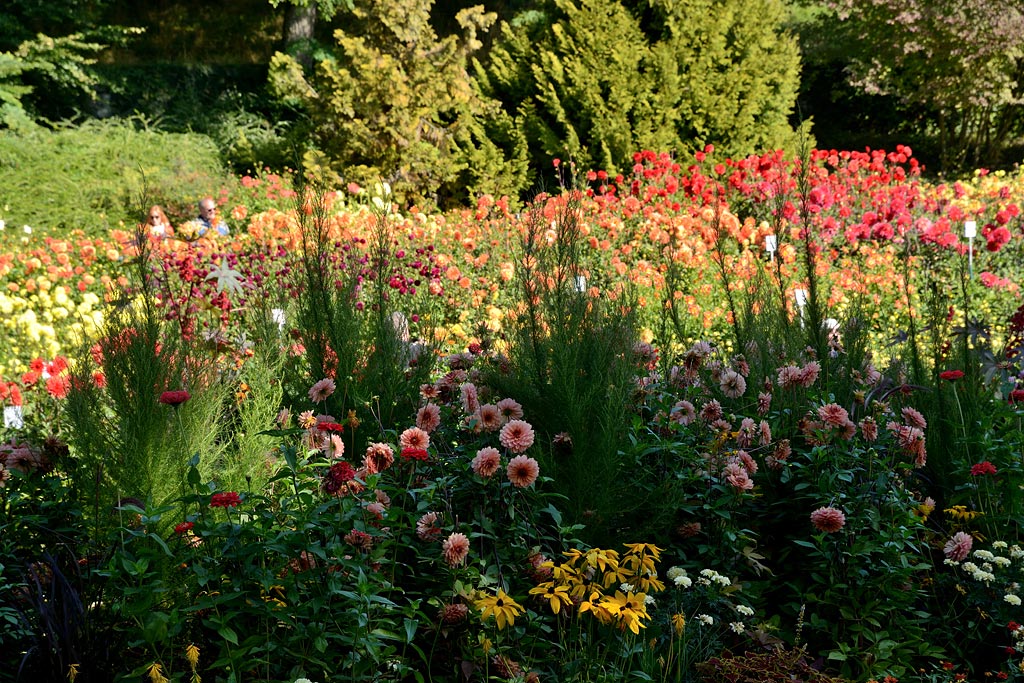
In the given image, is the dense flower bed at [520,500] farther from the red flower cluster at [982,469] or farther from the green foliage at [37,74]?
the green foliage at [37,74]

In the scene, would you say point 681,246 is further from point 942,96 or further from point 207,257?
point 942,96

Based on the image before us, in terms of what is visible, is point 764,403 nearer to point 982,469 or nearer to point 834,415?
point 834,415

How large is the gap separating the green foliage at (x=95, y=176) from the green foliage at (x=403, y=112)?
1770 mm

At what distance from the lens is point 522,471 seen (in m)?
2.32

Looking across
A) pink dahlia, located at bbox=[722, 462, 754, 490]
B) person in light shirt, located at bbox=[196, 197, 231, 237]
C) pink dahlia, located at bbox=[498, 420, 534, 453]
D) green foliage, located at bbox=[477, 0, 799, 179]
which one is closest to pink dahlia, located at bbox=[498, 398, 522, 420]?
pink dahlia, located at bbox=[498, 420, 534, 453]

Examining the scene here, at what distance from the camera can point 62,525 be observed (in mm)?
2578

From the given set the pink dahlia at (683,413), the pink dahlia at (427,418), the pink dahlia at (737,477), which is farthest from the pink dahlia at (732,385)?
the pink dahlia at (427,418)

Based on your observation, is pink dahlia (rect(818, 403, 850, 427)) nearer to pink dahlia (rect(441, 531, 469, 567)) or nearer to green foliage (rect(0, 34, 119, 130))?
pink dahlia (rect(441, 531, 469, 567))

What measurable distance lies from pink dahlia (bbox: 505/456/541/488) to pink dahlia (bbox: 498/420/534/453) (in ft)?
0.29

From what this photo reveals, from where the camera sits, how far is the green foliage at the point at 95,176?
37.7ft

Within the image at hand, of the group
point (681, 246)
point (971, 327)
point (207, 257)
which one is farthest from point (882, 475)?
point (207, 257)

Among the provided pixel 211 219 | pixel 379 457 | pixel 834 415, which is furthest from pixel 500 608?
pixel 211 219

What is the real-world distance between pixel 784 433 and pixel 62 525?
2.10 meters

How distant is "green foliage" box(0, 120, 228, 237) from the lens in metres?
11.5
